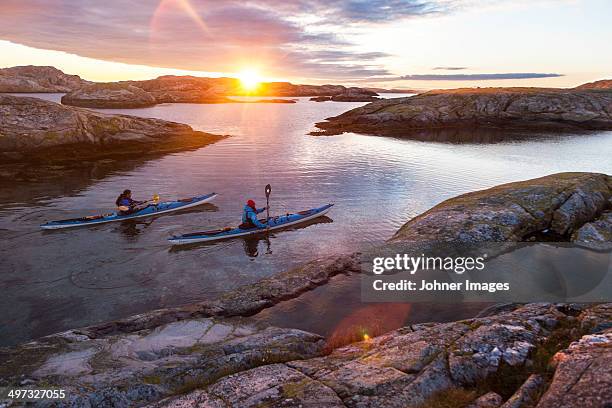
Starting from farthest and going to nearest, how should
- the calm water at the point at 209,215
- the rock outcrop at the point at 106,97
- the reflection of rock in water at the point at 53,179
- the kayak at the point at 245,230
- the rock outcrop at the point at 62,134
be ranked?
the rock outcrop at the point at 106,97 → the rock outcrop at the point at 62,134 → the reflection of rock in water at the point at 53,179 → the kayak at the point at 245,230 → the calm water at the point at 209,215

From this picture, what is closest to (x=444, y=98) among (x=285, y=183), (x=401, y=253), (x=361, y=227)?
(x=285, y=183)

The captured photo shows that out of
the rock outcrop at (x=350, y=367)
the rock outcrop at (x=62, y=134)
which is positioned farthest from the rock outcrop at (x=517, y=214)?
the rock outcrop at (x=62, y=134)

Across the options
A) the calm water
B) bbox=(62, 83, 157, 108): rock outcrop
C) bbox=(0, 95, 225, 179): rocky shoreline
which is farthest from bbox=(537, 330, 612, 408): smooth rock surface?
→ bbox=(62, 83, 157, 108): rock outcrop

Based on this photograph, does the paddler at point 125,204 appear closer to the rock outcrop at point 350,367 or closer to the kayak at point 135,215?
the kayak at point 135,215

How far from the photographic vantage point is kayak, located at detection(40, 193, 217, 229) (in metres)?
24.7

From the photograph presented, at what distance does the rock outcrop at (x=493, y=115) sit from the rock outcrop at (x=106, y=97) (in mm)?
103367

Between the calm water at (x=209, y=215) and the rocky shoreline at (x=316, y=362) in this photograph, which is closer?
the rocky shoreline at (x=316, y=362)

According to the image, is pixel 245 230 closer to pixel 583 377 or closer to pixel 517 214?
pixel 517 214

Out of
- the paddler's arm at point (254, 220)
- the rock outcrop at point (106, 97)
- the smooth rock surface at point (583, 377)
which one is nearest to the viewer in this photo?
the smooth rock surface at point (583, 377)

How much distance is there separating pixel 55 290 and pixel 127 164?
31.4m

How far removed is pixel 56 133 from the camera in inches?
1758

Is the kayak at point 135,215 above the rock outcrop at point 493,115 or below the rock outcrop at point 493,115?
below

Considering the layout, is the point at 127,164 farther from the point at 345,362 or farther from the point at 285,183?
the point at 345,362

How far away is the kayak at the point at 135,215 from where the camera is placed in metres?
24.7
